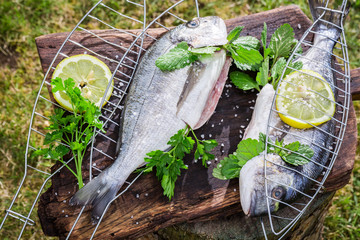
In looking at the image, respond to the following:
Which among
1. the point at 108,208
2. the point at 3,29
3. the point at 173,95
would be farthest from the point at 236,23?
the point at 3,29

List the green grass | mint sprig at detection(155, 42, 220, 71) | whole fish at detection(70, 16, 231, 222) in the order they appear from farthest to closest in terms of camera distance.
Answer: the green grass < mint sprig at detection(155, 42, 220, 71) < whole fish at detection(70, 16, 231, 222)

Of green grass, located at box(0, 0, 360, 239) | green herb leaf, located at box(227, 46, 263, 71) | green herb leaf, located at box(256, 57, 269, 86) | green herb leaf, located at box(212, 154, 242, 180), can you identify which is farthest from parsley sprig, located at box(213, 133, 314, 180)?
green grass, located at box(0, 0, 360, 239)


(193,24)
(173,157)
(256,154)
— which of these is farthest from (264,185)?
(193,24)

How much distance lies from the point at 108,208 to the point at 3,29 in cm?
258

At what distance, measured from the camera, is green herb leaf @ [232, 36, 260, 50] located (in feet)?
9.78

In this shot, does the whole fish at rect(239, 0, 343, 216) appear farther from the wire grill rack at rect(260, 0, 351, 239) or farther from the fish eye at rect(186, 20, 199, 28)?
the fish eye at rect(186, 20, 199, 28)

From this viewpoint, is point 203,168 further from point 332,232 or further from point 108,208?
point 332,232

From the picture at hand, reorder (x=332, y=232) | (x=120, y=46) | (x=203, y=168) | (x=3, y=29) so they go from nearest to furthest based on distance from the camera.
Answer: (x=203, y=168), (x=120, y=46), (x=332, y=232), (x=3, y=29)

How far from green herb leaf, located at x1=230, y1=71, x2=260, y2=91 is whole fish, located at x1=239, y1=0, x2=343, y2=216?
13 cm

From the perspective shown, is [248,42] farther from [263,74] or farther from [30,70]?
[30,70]

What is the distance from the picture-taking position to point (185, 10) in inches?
177

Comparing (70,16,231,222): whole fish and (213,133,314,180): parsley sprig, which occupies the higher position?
(70,16,231,222): whole fish

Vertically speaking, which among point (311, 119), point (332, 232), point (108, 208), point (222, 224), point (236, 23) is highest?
point (236, 23)

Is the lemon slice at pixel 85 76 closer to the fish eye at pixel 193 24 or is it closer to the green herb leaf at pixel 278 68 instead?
the fish eye at pixel 193 24
